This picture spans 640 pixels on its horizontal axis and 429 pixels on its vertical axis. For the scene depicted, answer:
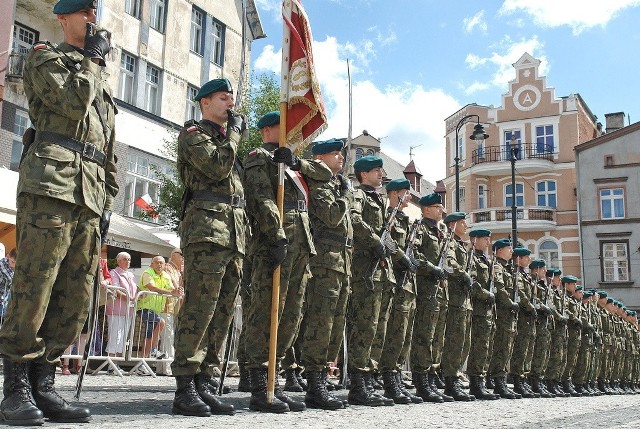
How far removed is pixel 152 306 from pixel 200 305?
5637 millimetres

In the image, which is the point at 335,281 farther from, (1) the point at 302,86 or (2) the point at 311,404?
(1) the point at 302,86

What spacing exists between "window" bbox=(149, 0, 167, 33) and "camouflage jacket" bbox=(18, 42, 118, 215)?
854 inches

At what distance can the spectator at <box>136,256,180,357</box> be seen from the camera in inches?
403

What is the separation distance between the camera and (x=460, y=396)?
27.8ft

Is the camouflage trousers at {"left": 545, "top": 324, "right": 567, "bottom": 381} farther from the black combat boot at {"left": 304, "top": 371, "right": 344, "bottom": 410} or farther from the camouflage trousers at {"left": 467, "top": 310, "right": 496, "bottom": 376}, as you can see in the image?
the black combat boot at {"left": 304, "top": 371, "right": 344, "bottom": 410}

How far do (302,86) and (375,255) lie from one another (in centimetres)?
184

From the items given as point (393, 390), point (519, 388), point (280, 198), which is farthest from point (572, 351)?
point (280, 198)

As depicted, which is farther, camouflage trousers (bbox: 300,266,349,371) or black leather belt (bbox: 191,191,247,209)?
camouflage trousers (bbox: 300,266,349,371)

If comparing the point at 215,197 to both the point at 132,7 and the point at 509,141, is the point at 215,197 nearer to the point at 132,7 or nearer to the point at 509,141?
the point at 132,7

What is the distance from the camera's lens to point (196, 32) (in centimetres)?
Result: 2712

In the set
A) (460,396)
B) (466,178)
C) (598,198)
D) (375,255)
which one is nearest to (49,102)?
(375,255)

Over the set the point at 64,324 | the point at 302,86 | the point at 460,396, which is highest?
the point at 302,86

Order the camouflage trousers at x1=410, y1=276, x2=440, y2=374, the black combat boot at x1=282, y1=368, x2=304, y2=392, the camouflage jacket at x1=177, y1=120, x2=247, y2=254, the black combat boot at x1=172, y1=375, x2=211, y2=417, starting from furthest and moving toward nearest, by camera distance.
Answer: the camouflage trousers at x1=410, y1=276, x2=440, y2=374
the black combat boot at x1=282, y1=368, x2=304, y2=392
the camouflage jacket at x1=177, y1=120, x2=247, y2=254
the black combat boot at x1=172, y1=375, x2=211, y2=417

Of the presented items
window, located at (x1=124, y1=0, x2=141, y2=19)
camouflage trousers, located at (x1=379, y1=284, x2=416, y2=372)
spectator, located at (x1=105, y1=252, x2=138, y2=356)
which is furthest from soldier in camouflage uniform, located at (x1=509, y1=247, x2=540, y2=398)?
window, located at (x1=124, y1=0, x2=141, y2=19)
